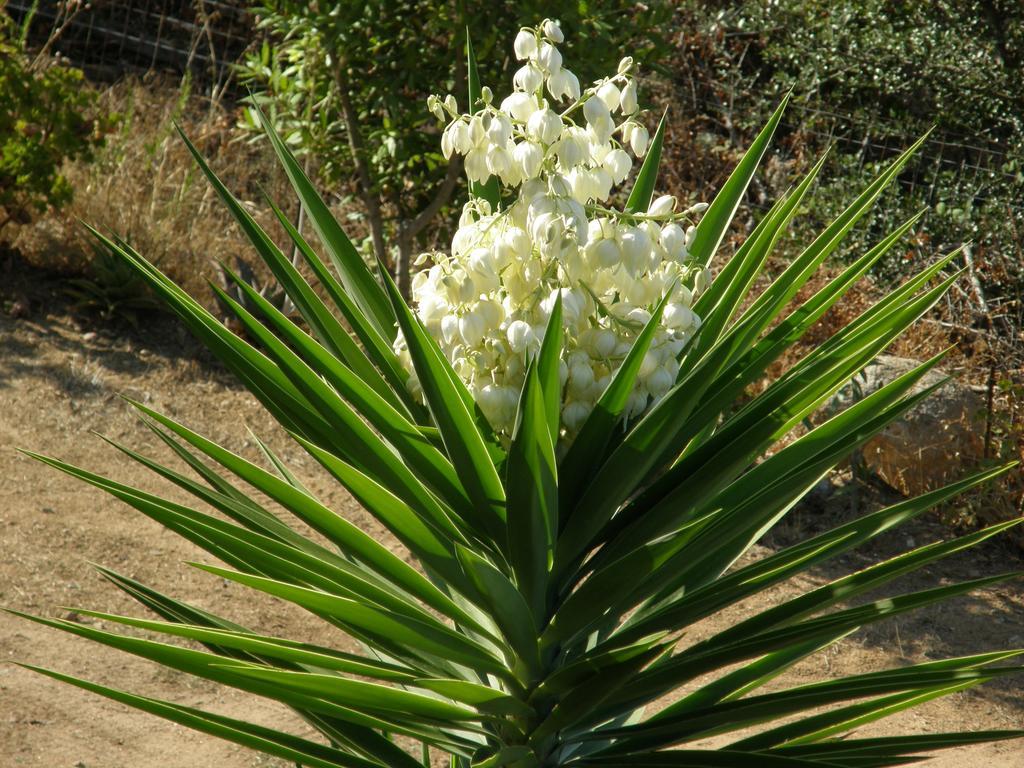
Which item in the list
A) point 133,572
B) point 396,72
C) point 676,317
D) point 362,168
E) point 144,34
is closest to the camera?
point 676,317

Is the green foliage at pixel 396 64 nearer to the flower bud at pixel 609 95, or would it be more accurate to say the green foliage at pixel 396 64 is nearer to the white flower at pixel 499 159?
the flower bud at pixel 609 95

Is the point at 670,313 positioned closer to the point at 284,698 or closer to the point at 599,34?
the point at 284,698

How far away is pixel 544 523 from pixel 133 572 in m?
3.28

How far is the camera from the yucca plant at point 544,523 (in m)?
1.18

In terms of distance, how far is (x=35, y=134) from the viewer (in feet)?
18.2

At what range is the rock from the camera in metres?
4.94

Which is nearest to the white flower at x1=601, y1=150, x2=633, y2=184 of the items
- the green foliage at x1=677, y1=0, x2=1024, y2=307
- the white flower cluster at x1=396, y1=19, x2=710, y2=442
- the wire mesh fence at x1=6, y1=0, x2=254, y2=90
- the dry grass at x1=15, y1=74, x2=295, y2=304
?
the white flower cluster at x1=396, y1=19, x2=710, y2=442

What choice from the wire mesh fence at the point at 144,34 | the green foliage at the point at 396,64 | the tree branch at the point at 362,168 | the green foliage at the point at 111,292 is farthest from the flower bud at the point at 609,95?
the wire mesh fence at the point at 144,34

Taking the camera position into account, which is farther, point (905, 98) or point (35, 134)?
point (905, 98)

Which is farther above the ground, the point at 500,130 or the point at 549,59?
the point at 549,59

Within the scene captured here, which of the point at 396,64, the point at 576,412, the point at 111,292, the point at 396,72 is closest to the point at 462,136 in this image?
the point at 576,412

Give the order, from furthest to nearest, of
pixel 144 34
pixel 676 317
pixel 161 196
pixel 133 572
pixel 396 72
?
pixel 144 34 < pixel 161 196 < pixel 396 72 < pixel 133 572 < pixel 676 317

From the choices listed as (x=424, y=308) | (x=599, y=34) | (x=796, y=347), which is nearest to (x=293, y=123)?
(x=599, y=34)

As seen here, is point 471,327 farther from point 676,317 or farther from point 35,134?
point 35,134
